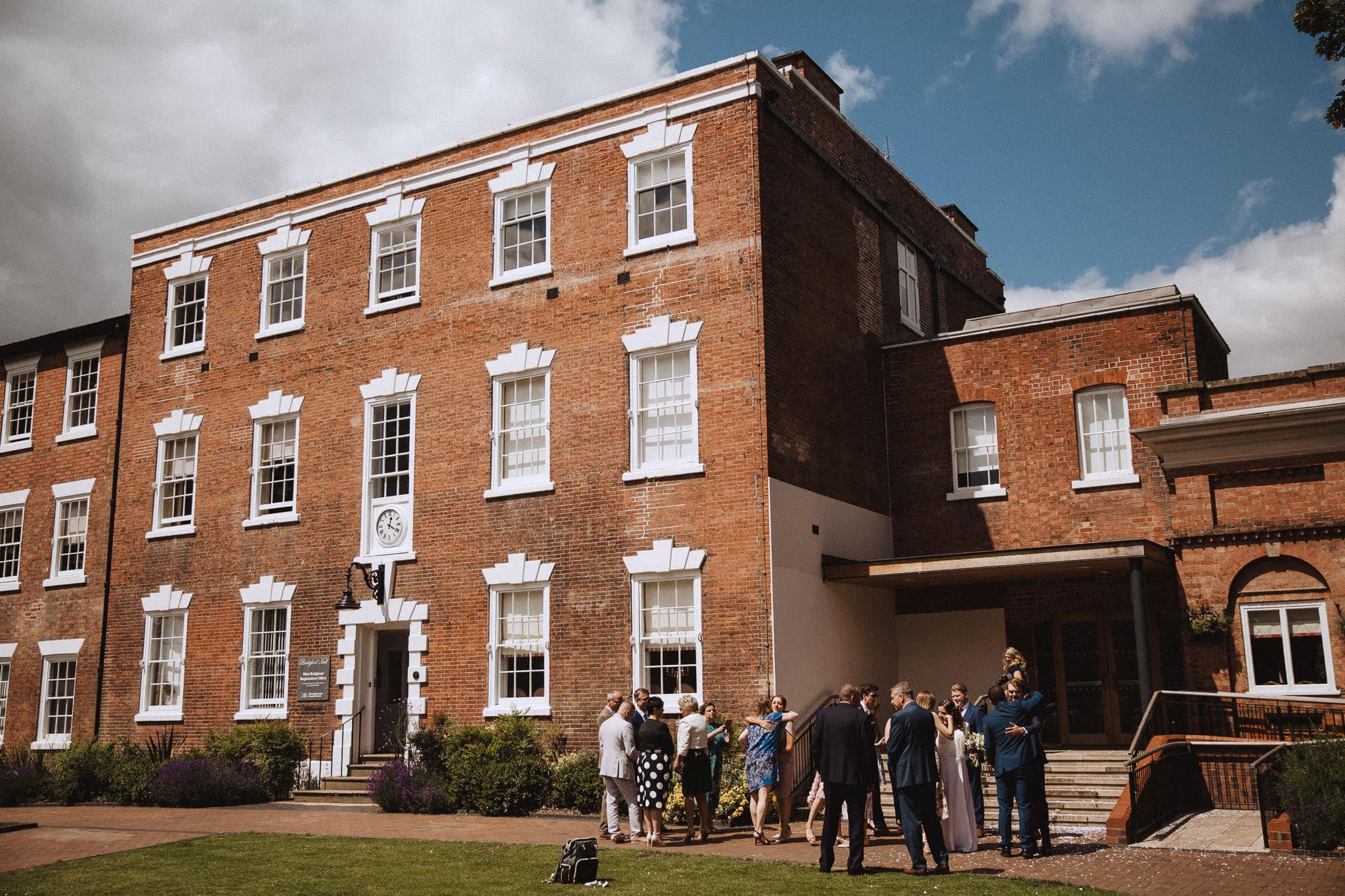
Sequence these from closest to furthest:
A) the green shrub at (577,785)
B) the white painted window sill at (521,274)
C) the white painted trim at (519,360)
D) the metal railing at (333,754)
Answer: the green shrub at (577,785), the white painted trim at (519,360), the white painted window sill at (521,274), the metal railing at (333,754)

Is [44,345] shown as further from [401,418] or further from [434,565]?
[434,565]

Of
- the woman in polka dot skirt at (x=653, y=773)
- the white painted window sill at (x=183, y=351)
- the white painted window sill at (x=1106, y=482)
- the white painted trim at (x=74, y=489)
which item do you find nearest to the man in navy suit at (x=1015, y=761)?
the woman in polka dot skirt at (x=653, y=773)

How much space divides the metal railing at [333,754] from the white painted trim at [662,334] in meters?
7.86

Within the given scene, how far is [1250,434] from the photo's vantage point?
17031 millimetres

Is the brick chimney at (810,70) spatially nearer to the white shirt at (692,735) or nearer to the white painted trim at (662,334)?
the white painted trim at (662,334)

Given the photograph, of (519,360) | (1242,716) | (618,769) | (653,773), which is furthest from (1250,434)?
(519,360)

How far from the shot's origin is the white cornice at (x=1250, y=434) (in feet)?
54.3

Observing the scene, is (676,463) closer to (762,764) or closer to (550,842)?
(762,764)

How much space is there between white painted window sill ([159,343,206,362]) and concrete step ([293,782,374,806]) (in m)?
9.25

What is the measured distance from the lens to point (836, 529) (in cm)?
1870

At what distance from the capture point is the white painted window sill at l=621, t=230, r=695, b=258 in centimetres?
1820

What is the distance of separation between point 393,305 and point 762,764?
37.1 ft

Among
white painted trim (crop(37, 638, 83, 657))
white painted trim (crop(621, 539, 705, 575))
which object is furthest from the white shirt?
white painted trim (crop(37, 638, 83, 657))

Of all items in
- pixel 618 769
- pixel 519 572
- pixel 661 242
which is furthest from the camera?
pixel 519 572
